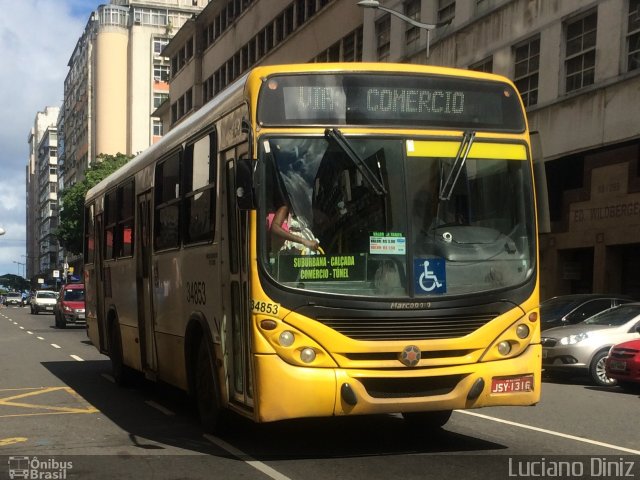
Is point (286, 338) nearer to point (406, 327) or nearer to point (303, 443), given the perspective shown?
point (406, 327)

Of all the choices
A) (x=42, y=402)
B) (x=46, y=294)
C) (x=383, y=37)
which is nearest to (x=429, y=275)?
(x=42, y=402)

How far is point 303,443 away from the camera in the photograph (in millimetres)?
8664

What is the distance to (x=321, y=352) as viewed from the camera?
7.42m

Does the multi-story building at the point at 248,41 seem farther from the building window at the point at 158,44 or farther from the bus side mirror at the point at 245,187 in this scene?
the building window at the point at 158,44

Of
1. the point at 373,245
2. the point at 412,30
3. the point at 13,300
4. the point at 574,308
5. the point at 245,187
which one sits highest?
the point at 412,30

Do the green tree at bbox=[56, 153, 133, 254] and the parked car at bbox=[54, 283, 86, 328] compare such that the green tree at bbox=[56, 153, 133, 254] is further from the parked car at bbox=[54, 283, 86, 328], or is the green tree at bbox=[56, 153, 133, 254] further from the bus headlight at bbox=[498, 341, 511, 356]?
the bus headlight at bbox=[498, 341, 511, 356]

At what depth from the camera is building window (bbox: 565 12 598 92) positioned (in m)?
24.9

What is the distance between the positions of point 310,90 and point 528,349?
2.86 metres

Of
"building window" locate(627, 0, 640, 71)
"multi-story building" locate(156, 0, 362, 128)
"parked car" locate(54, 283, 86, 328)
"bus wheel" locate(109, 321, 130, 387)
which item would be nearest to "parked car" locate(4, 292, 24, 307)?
"multi-story building" locate(156, 0, 362, 128)

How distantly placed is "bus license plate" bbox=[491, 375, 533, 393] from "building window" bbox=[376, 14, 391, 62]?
28.3 meters

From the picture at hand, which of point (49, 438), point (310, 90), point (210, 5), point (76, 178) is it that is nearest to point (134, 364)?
point (49, 438)

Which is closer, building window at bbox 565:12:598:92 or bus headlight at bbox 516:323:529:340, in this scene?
bus headlight at bbox 516:323:529:340

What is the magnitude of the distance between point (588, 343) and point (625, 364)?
154 cm

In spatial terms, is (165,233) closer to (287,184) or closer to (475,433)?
(287,184)
